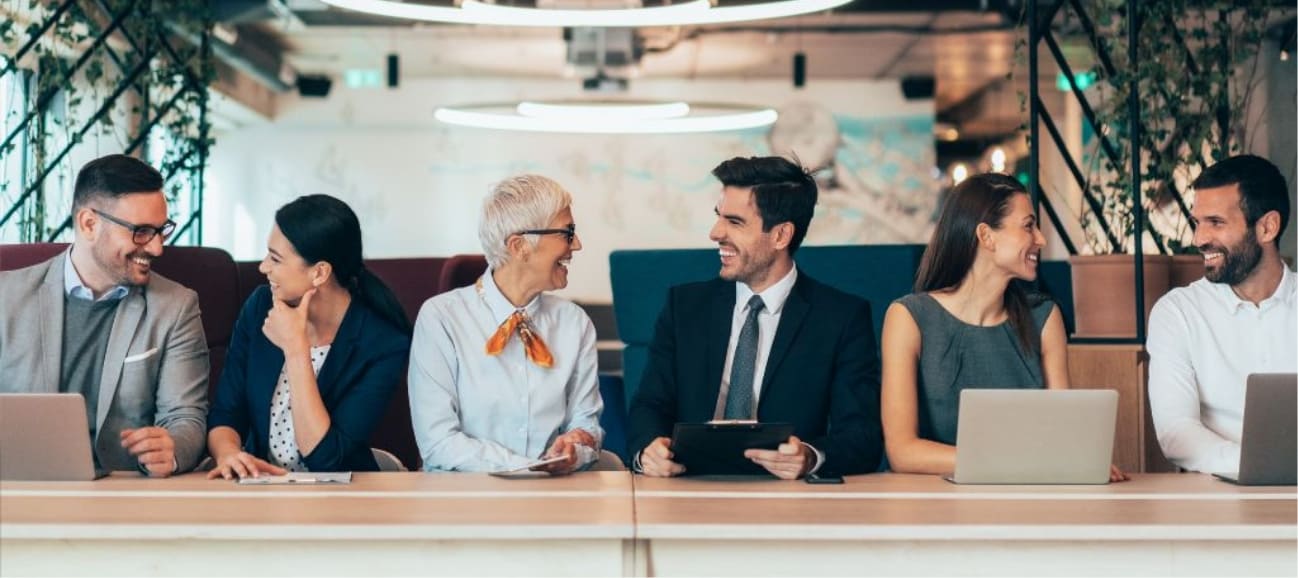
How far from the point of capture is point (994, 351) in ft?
9.90

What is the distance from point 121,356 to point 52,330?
188mm

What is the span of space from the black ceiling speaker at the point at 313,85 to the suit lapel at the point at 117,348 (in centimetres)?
892

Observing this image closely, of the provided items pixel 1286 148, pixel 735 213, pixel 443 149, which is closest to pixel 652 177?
pixel 443 149

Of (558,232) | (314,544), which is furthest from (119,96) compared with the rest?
(314,544)

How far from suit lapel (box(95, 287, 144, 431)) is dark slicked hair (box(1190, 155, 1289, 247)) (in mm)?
2579

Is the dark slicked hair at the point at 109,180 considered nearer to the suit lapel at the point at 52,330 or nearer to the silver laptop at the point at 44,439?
the suit lapel at the point at 52,330

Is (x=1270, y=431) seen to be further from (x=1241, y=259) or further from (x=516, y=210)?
(x=516, y=210)

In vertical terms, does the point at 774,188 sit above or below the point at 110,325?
above

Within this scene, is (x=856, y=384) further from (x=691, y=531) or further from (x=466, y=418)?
(x=691, y=531)

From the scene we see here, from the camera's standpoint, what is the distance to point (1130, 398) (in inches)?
158

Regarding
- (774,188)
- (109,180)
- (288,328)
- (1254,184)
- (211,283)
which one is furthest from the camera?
(211,283)

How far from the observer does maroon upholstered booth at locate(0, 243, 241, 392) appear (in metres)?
3.91

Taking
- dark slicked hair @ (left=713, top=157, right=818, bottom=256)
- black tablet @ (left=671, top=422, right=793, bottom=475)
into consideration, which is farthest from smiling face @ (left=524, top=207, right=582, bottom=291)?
black tablet @ (left=671, top=422, right=793, bottom=475)

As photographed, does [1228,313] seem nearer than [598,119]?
A: Yes
